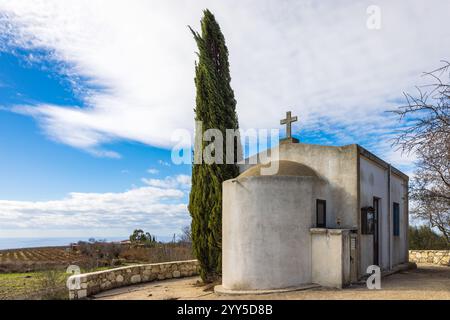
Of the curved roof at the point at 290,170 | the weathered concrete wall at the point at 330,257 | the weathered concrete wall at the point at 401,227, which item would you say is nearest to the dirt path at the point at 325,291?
the weathered concrete wall at the point at 330,257

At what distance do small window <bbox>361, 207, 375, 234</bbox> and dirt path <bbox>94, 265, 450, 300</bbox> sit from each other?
160 cm

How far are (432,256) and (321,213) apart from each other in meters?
13.2

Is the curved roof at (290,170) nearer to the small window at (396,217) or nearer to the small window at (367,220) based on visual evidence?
the small window at (367,220)

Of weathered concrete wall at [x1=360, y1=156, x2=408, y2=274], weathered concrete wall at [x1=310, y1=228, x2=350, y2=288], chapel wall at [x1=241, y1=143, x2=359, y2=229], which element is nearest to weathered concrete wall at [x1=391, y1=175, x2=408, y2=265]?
weathered concrete wall at [x1=360, y1=156, x2=408, y2=274]

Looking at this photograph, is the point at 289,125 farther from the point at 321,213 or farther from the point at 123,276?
the point at 123,276

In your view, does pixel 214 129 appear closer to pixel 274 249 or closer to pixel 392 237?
pixel 274 249

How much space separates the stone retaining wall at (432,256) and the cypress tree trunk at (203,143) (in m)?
13.1

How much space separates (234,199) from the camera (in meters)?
11.0

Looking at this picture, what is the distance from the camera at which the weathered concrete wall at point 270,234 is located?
10328mm

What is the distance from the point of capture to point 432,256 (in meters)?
20.8

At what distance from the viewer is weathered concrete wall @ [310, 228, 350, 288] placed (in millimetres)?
10234
